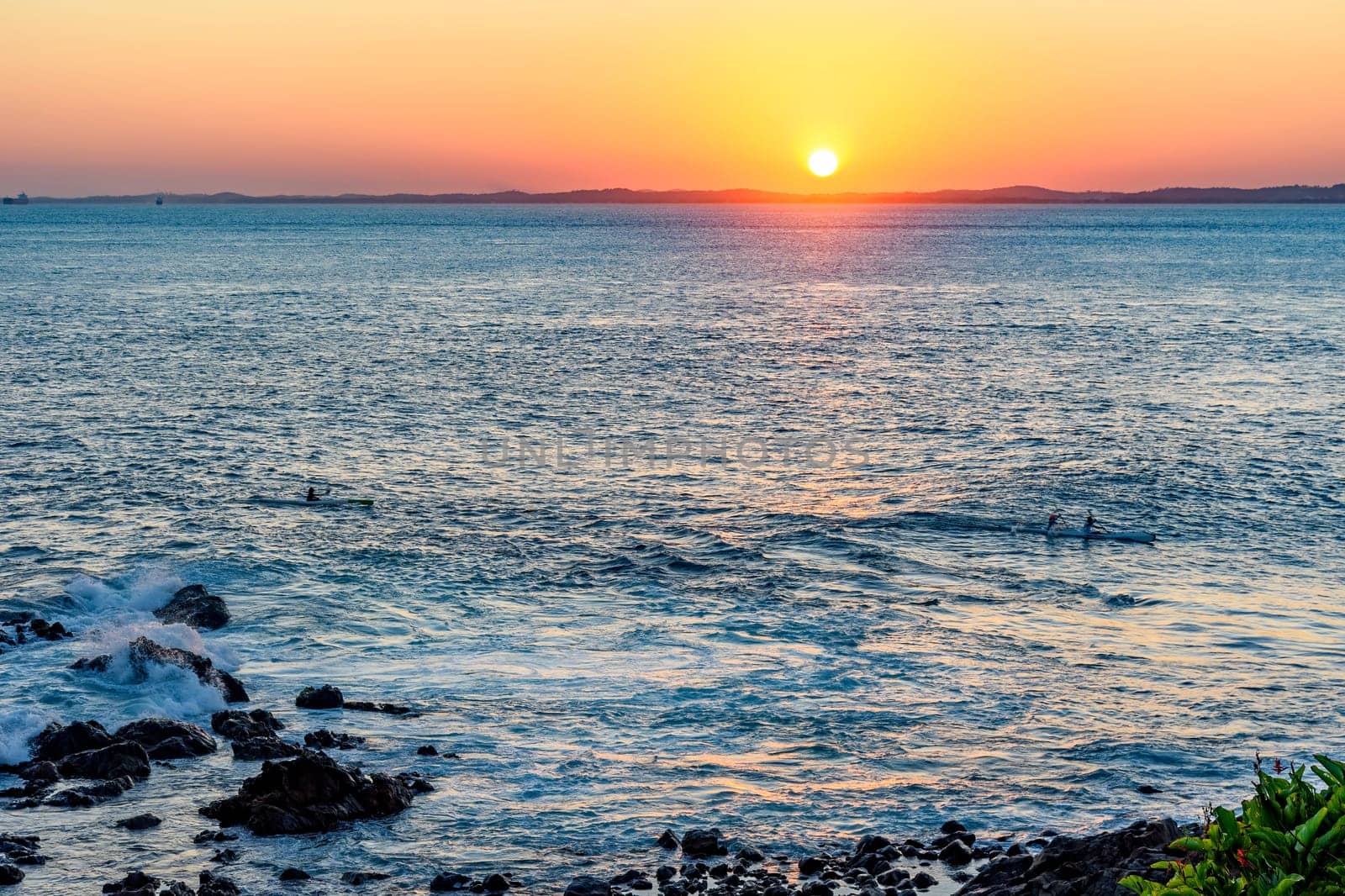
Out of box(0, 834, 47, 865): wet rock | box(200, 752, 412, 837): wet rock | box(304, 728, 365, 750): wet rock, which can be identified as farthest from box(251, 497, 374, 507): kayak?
box(0, 834, 47, 865): wet rock

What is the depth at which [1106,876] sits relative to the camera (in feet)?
46.7

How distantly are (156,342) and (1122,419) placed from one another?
215ft

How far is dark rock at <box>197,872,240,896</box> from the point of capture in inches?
703

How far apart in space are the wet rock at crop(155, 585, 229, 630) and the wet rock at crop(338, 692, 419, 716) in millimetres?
7378

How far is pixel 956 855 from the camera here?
19.3 meters

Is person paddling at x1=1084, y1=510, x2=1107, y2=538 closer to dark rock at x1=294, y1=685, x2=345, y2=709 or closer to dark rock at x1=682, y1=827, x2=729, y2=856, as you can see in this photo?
dark rock at x1=682, y1=827, x2=729, y2=856

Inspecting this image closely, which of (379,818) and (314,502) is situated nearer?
(379,818)

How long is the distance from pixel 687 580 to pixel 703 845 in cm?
1606

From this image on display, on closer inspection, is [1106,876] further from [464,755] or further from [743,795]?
[464,755]

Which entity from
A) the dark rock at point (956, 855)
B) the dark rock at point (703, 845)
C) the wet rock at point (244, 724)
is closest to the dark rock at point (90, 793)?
the wet rock at point (244, 724)

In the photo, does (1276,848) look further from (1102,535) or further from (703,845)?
(1102,535)

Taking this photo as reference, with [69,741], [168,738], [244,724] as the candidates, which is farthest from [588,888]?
[69,741]

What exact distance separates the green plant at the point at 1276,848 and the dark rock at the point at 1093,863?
5.25m

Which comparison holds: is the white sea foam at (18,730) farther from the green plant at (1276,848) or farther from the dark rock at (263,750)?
the green plant at (1276,848)
